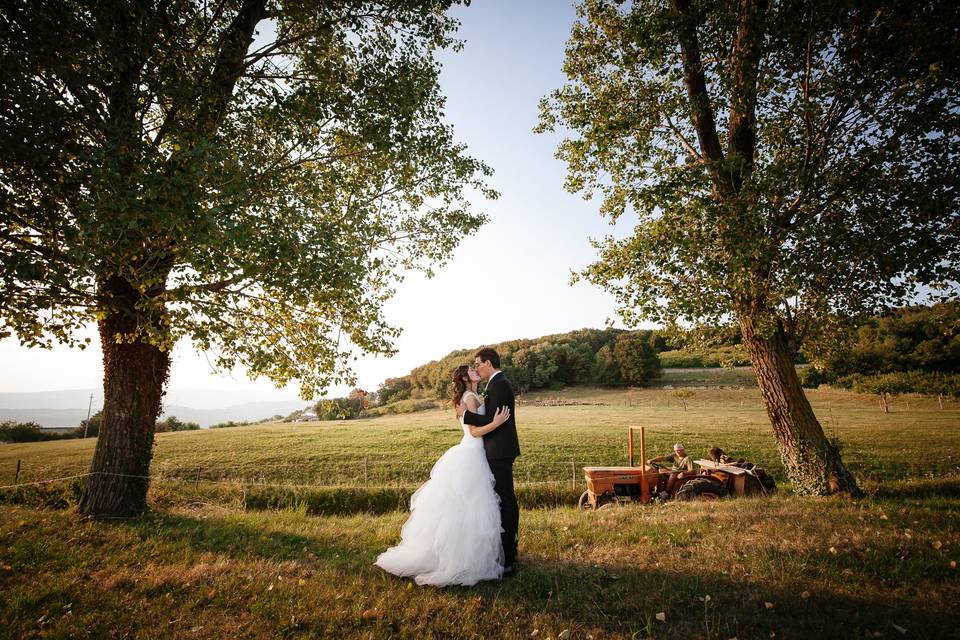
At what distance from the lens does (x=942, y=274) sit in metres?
7.65

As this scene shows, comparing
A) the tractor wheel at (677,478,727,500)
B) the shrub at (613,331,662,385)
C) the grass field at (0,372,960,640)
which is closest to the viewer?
the grass field at (0,372,960,640)

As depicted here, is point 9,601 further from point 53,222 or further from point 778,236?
point 778,236

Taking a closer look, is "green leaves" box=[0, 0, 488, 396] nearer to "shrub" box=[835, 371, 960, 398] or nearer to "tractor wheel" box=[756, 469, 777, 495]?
"tractor wheel" box=[756, 469, 777, 495]

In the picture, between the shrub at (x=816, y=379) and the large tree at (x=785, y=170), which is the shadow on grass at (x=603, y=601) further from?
the shrub at (x=816, y=379)

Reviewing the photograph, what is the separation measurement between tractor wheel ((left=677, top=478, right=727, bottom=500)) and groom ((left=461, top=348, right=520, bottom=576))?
6.33 meters

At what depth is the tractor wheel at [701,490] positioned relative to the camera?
32.9 feet

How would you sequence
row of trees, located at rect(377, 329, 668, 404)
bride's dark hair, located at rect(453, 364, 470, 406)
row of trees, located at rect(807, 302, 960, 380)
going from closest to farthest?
bride's dark hair, located at rect(453, 364, 470, 406) < row of trees, located at rect(807, 302, 960, 380) < row of trees, located at rect(377, 329, 668, 404)

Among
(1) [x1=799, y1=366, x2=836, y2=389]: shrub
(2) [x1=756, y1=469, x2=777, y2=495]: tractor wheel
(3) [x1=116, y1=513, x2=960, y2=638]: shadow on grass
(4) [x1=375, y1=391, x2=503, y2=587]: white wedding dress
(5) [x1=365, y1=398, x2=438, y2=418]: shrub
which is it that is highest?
(4) [x1=375, y1=391, x2=503, y2=587]: white wedding dress

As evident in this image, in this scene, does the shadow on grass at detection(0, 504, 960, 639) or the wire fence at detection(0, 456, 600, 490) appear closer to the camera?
the shadow on grass at detection(0, 504, 960, 639)

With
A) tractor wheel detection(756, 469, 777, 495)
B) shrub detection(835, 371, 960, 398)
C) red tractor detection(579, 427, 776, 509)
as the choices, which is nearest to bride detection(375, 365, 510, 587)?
red tractor detection(579, 427, 776, 509)

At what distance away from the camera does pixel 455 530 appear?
5.36 m

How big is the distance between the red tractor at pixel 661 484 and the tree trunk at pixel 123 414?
1012 cm

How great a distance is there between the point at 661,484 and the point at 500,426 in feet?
22.9

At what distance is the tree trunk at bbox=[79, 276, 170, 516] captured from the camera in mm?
8297
